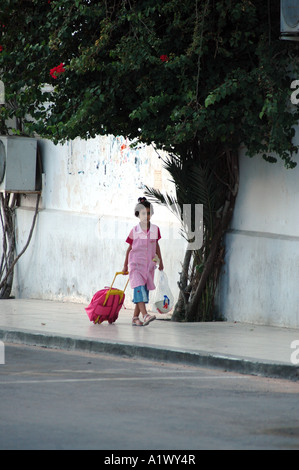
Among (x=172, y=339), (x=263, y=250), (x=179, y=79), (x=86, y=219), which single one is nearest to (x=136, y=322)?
(x=172, y=339)

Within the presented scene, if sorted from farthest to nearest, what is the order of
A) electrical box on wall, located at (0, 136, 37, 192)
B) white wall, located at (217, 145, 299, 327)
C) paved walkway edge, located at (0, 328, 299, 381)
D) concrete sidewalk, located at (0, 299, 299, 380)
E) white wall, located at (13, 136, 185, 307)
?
electrical box on wall, located at (0, 136, 37, 192)
white wall, located at (13, 136, 185, 307)
white wall, located at (217, 145, 299, 327)
concrete sidewalk, located at (0, 299, 299, 380)
paved walkway edge, located at (0, 328, 299, 381)

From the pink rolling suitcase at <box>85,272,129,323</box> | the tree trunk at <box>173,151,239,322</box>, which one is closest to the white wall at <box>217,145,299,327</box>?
the tree trunk at <box>173,151,239,322</box>

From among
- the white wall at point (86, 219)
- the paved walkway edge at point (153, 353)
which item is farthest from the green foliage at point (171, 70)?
the paved walkway edge at point (153, 353)

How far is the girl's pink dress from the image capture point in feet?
47.1

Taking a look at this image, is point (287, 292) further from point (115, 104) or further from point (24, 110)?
point (24, 110)

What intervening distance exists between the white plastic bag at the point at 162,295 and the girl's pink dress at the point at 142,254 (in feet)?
1.16

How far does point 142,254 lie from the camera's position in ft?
47.1

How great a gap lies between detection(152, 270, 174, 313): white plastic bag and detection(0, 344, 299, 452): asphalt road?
2.72m

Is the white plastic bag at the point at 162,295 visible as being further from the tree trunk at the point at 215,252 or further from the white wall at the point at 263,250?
the white wall at the point at 263,250

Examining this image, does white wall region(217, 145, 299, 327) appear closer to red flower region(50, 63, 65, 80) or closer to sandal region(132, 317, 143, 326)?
sandal region(132, 317, 143, 326)

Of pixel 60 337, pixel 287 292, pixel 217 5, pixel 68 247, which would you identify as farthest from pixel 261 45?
pixel 68 247

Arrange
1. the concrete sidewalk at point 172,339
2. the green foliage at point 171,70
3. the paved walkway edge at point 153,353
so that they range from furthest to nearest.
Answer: the green foliage at point 171,70, the concrete sidewalk at point 172,339, the paved walkway edge at point 153,353

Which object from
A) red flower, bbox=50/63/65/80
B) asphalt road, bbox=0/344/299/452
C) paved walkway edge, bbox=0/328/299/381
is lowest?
asphalt road, bbox=0/344/299/452

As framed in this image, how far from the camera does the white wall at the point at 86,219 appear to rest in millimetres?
16484
